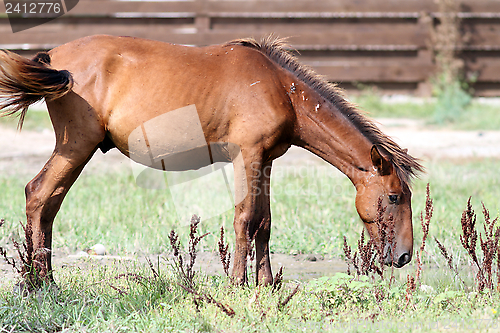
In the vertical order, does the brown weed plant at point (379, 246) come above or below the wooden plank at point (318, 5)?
below

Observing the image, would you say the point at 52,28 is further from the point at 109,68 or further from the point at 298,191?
the point at 109,68

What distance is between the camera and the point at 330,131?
390cm

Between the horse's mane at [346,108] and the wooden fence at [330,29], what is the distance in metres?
7.22

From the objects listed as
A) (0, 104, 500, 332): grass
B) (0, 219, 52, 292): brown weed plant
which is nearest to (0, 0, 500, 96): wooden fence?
(0, 104, 500, 332): grass

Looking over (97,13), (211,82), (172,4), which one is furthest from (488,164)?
(97,13)

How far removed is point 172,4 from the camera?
35.9ft

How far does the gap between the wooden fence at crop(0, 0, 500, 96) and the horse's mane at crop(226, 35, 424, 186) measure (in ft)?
23.7

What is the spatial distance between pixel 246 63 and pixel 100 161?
4.92 m

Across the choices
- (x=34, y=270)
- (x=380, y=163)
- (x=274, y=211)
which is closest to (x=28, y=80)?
(x=34, y=270)

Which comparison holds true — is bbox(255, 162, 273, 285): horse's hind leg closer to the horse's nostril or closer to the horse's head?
the horse's head

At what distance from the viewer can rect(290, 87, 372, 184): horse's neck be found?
3.88 meters

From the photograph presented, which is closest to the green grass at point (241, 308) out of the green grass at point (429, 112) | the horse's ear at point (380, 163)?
the horse's ear at point (380, 163)

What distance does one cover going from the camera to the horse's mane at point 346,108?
3.89m

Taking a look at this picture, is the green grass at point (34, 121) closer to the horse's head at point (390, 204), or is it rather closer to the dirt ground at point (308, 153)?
the dirt ground at point (308, 153)
